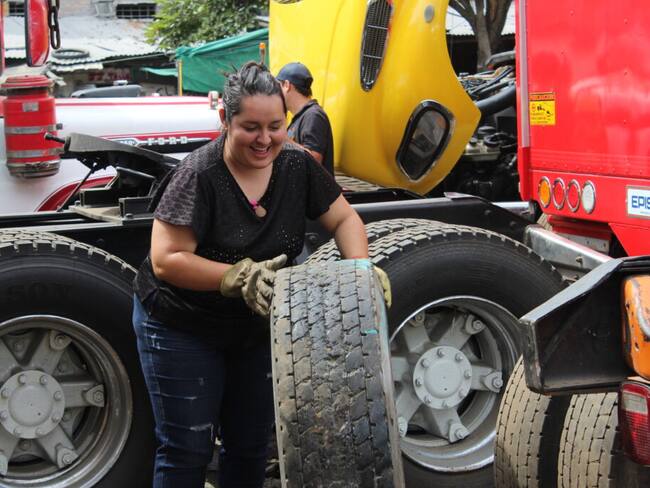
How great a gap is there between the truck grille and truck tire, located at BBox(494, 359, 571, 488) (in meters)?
2.10

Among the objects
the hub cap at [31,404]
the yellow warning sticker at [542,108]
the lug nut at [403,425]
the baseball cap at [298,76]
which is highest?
the baseball cap at [298,76]

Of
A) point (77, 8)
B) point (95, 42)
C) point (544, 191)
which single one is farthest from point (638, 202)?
point (77, 8)

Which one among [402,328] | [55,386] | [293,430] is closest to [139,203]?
[55,386]

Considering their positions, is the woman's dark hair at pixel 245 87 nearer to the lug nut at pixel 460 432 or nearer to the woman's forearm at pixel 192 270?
the woman's forearm at pixel 192 270

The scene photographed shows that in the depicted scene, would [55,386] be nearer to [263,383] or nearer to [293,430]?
[263,383]

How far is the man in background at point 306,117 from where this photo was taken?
5160mm

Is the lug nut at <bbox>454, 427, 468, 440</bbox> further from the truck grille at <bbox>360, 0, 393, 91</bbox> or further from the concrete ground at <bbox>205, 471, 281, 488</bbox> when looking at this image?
the truck grille at <bbox>360, 0, 393, 91</bbox>

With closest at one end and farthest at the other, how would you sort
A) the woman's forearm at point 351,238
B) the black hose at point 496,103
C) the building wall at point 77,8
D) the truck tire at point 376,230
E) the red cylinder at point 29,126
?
the woman's forearm at point 351,238 → the truck tire at point 376,230 → the black hose at point 496,103 → the red cylinder at point 29,126 → the building wall at point 77,8

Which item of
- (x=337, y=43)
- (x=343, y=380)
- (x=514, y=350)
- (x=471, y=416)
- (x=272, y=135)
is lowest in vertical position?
(x=471, y=416)

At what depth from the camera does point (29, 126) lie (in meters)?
6.46

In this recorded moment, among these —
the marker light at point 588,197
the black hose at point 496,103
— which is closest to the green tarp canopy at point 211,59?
the black hose at point 496,103

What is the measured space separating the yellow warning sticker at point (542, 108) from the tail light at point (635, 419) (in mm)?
2195

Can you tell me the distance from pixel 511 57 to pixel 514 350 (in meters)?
3.02

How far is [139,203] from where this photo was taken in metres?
4.59
